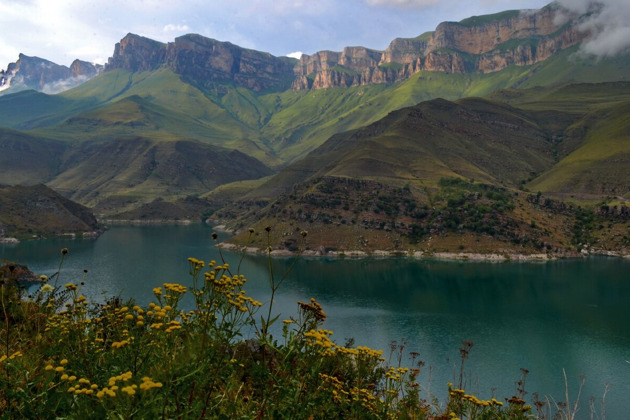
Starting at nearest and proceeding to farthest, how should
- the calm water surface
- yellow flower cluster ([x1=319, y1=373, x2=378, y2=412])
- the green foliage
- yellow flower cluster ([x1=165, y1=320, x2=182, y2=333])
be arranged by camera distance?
1. the green foliage
2. yellow flower cluster ([x1=165, y1=320, x2=182, y2=333])
3. yellow flower cluster ([x1=319, y1=373, x2=378, y2=412])
4. the calm water surface

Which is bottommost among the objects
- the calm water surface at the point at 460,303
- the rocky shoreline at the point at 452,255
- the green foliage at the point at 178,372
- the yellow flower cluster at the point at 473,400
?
the calm water surface at the point at 460,303

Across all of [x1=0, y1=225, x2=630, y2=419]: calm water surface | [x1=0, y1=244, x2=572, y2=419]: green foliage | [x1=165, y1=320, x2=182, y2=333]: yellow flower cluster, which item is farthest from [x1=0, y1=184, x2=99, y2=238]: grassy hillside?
[x1=165, y1=320, x2=182, y2=333]: yellow flower cluster

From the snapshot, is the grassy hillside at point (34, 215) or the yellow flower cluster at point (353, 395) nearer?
the yellow flower cluster at point (353, 395)

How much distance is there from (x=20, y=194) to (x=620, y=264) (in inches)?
8728

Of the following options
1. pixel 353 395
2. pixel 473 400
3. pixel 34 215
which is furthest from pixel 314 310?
pixel 34 215

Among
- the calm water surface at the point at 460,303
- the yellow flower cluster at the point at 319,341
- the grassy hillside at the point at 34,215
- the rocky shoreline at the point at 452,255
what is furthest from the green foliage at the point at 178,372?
the grassy hillside at the point at 34,215

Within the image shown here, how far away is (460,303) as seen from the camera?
313ft

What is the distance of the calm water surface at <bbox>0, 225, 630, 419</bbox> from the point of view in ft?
188

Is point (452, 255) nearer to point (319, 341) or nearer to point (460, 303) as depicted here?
point (460, 303)

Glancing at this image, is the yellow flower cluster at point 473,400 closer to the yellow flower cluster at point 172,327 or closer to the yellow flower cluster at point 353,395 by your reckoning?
the yellow flower cluster at point 353,395

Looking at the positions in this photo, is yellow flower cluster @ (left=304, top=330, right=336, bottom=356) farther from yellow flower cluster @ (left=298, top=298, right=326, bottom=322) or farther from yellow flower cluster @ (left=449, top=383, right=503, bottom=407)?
yellow flower cluster @ (left=449, top=383, right=503, bottom=407)

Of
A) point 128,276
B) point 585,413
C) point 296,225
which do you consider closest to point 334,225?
point 296,225

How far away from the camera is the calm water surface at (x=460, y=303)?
57.4m

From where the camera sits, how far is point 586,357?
63750 mm
